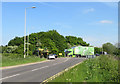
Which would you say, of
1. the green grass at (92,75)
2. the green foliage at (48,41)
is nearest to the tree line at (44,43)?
the green foliage at (48,41)

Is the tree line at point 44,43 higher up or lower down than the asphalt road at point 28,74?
higher up

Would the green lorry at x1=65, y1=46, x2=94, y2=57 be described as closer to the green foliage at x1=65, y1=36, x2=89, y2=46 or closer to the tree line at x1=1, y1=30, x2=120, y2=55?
the tree line at x1=1, y1=30, x2=120, y2=55

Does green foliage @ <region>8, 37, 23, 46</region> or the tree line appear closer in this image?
the tree line

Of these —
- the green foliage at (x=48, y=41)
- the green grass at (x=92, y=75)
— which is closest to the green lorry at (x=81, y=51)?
the green foliage at (x=48, y=41)

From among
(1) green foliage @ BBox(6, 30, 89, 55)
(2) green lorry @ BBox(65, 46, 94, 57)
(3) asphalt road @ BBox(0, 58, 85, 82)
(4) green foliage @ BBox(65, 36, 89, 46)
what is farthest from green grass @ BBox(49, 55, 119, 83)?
(4) green foliage @ BBox(65, 36, 89, 46)

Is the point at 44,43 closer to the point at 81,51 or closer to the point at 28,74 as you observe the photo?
the point at 81,51

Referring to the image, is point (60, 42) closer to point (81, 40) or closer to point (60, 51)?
point (60, 51)

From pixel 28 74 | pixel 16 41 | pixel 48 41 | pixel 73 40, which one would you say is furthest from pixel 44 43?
pixel 28 74

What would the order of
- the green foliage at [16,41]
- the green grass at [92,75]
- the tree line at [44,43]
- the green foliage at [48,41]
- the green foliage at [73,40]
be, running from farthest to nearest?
the green foliage at [73,40] → the green foliage at [16,41] → the green foliage at [48,41] → the tree line at [44,43] → the green grass at [92,75]

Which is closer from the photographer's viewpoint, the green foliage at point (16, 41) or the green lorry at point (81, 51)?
the green lorry at point (81, 51)

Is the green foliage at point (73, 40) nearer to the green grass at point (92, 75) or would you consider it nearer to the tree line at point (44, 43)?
the tree line at point (44, 43)

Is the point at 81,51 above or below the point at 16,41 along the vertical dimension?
below

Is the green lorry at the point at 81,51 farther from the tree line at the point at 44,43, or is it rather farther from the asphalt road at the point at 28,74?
the asphalt road at the point at 28,74

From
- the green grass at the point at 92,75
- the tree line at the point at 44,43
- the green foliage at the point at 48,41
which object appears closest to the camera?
the green grass at the point at 92,75
